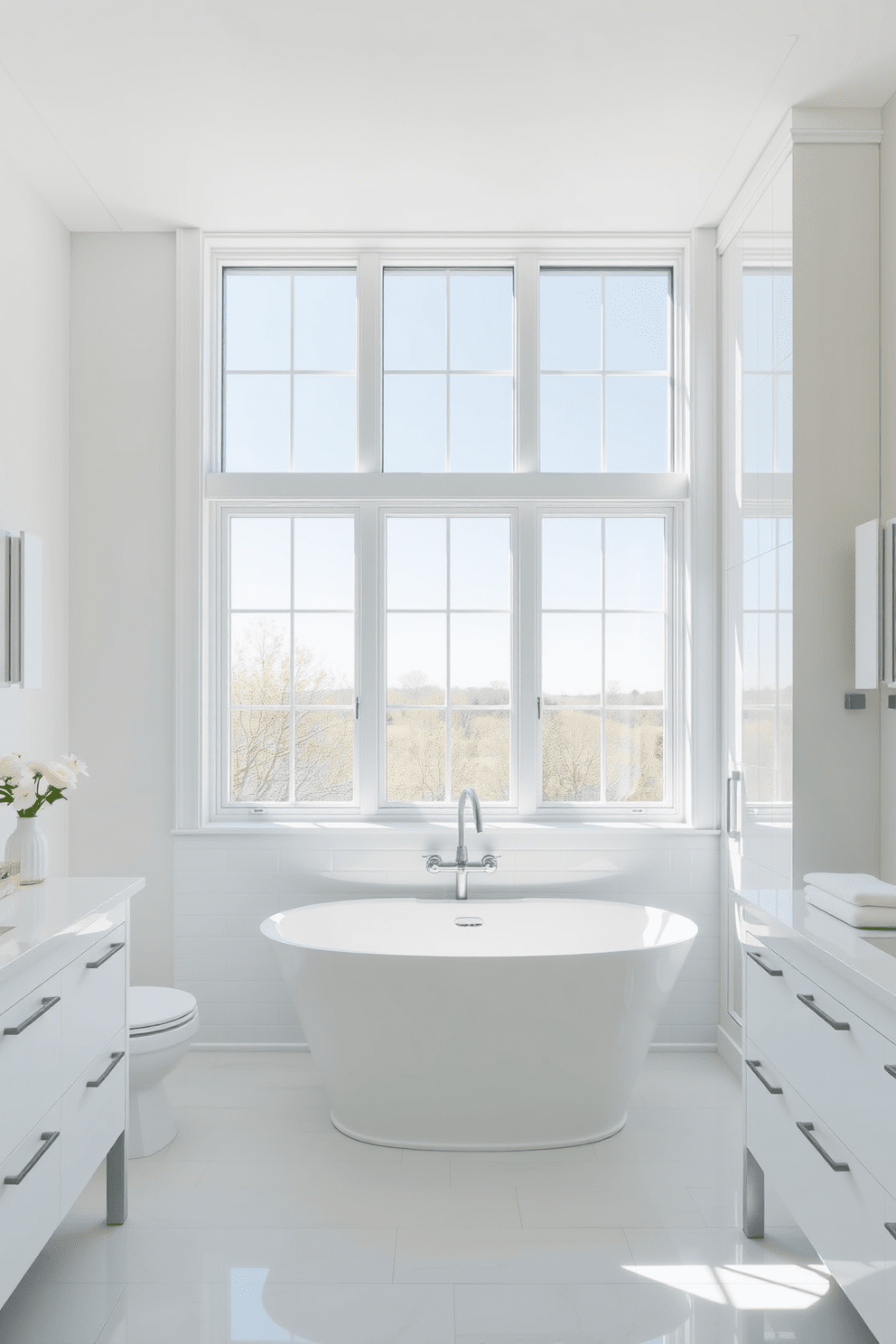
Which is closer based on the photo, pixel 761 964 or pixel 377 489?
pixel 761 964

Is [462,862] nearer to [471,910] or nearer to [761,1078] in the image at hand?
[471,910]

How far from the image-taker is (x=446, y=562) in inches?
157

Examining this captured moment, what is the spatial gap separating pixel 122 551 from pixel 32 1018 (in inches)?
88.8

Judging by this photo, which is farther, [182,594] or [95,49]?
[182,594]

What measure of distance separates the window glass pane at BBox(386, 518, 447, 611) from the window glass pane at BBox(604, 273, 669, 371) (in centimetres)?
101

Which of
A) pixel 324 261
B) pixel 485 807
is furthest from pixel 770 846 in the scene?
pixel 324 261

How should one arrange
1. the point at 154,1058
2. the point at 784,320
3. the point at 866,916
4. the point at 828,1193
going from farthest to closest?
the point at 784,320, the point at 154,1058, the point at 866,916, the point at 828,1193

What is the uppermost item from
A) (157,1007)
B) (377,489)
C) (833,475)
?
(377,489)

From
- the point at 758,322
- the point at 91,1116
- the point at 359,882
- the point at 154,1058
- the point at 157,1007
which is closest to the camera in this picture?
the point at 91,1116

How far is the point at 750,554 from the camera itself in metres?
3.40

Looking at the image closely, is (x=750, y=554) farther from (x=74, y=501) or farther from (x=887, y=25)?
(x=74, y=501)

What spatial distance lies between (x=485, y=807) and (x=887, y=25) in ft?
9.22

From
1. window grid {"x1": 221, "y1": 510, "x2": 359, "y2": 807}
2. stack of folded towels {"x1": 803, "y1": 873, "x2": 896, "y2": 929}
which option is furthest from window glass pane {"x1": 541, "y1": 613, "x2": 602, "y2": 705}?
stack of folded towels {"x1": 803, "y1": 873, "x2": 896, "y2": 929}

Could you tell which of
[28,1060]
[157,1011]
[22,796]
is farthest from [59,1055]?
[157,1011]
